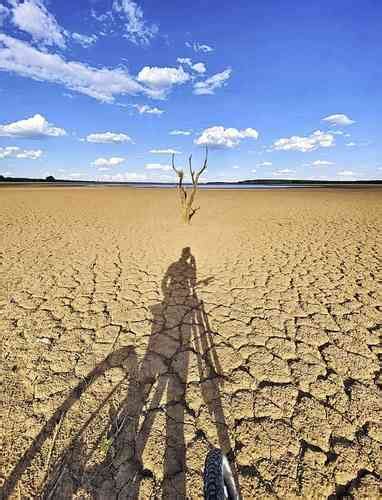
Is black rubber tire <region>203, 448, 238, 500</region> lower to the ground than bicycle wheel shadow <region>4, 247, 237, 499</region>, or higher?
higher

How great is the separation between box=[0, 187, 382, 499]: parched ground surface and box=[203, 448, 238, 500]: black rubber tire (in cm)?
65

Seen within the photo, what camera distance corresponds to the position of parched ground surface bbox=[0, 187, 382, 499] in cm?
161

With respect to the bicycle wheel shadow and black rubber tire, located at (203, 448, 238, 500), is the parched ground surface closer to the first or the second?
the bicycle wheel shadow

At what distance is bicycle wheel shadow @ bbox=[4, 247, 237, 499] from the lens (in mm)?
1547

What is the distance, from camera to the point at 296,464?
1.65 meters

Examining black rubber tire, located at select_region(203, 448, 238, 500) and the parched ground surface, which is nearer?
black rubber tire, located at select_region(203, 448, 238, 500)

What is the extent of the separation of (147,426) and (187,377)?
0.57 meters

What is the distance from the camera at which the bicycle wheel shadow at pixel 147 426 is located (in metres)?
1.55

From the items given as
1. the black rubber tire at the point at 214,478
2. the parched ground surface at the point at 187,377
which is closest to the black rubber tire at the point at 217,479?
the black rubber tire at the point at 214,478

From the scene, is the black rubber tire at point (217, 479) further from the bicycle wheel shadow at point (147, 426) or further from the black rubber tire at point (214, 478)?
the bicycle wheel shadow at point (147, 426)

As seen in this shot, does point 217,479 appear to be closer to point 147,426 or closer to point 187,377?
point 147,426

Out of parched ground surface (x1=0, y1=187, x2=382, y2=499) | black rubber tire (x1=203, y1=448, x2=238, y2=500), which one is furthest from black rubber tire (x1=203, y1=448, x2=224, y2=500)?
parched ground surface (x1=0, y1=187, x2=382, y2=499)

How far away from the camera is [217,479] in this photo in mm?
1003

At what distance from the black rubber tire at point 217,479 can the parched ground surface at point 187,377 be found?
25.4 inches
